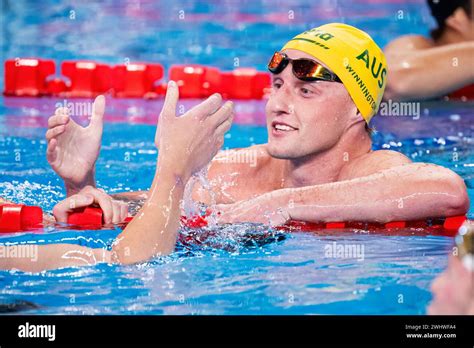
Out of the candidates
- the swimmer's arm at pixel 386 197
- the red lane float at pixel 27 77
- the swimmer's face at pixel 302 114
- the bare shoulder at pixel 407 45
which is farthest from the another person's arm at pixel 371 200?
the red lane float at pixel 27 77

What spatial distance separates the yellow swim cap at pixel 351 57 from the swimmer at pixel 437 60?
93.2 inches

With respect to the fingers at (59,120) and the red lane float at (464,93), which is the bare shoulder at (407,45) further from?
the fingers at (59,120)

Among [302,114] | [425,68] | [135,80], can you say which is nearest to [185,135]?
[302,114]

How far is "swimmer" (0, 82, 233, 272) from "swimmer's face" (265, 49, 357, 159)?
558mm

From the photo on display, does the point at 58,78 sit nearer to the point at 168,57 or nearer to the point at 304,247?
the point at 168,57

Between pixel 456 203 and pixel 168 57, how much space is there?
240 inches

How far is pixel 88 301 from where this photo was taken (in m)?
2.95

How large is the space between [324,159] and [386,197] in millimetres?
454

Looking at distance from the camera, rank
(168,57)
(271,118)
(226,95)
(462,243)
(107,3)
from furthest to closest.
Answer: (107,3)
(168,57)
(226,95)
(271,118)
(462,243)

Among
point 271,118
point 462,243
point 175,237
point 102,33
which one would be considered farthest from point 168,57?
point 462,243

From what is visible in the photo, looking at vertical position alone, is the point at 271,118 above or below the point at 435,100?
below

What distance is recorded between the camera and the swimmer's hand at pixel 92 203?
144 inches

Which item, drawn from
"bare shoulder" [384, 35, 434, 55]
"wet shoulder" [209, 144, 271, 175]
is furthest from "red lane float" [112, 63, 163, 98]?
"wet shoulder" [209, 144, 271, 175]

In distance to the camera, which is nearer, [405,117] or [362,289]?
[362,289]
